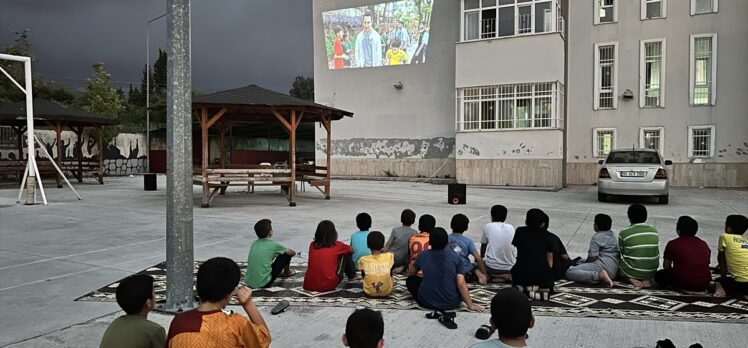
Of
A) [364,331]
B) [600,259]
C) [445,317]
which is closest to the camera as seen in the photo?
[364,331]

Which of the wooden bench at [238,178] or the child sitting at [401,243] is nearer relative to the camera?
the child sitting at [401,243]

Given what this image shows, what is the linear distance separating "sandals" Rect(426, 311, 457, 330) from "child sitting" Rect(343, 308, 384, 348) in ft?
7.64

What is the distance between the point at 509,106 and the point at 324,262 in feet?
64.5

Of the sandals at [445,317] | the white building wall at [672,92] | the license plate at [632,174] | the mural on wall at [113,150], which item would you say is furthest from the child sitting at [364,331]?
the mural on wall at [113,150]

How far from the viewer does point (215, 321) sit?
2834 mm

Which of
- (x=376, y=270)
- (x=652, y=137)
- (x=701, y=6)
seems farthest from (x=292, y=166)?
(x=701, y=6)

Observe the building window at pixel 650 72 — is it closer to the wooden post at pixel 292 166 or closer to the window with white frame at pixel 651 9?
the window with white frame at pixel 651 9

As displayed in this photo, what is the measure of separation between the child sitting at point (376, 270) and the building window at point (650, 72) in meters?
22.7

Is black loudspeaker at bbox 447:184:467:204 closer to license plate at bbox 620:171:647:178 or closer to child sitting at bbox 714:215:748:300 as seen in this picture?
license plate at bbox 620:171:647:178

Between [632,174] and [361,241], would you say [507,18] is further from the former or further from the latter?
[361,241]

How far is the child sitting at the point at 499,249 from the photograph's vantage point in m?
6.48

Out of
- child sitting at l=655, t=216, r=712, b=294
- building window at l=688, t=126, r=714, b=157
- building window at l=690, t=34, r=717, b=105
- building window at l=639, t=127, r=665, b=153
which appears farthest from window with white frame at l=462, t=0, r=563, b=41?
child sitting at l=655, t=216, r=712, b=294

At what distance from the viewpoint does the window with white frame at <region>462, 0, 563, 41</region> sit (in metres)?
23.3

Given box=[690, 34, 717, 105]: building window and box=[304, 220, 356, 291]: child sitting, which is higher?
box=[690, 34, 717, 105]: building window
